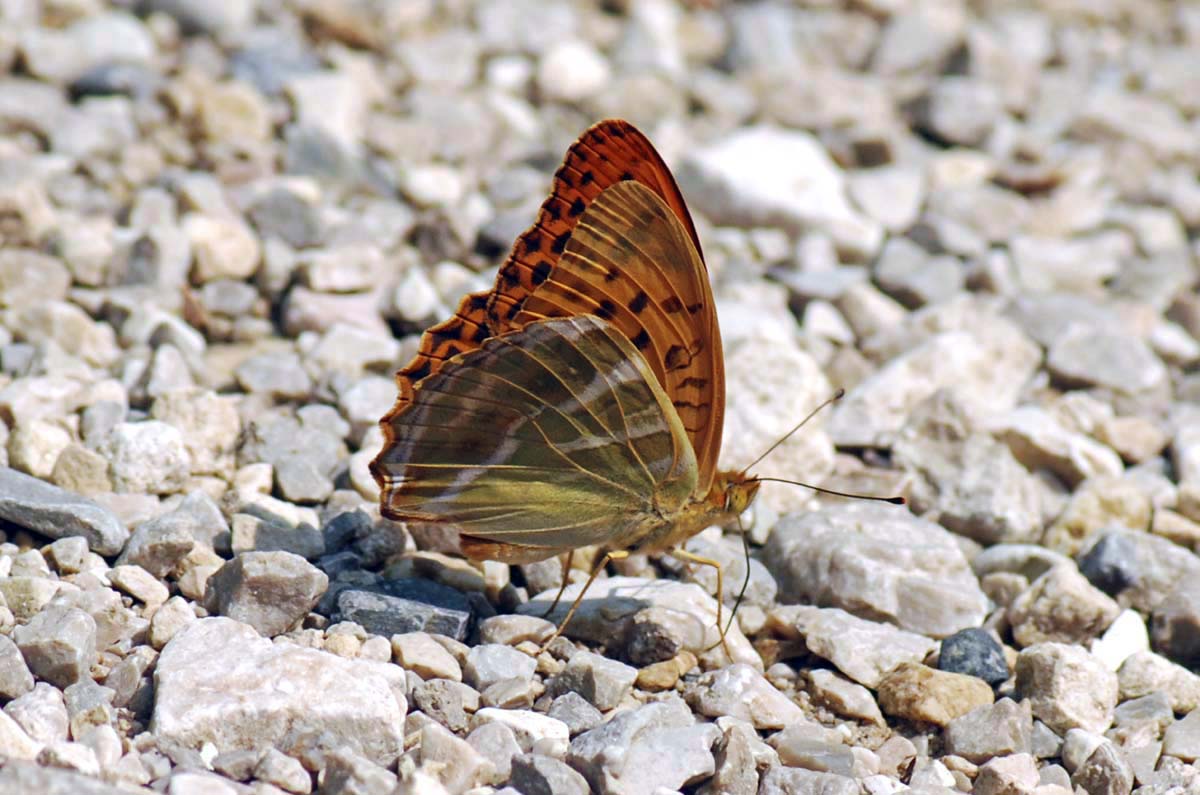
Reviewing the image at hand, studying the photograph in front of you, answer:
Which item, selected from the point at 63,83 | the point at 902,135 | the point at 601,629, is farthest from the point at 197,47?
the point at 601,629

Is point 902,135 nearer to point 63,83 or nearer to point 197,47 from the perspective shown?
point 197,47

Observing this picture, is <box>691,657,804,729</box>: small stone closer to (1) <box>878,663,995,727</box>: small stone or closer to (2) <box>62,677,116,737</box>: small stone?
(1) <box>878,663,995,727</box>: small stone

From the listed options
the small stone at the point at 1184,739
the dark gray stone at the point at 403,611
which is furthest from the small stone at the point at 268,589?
the small stone at the point at 1184,739

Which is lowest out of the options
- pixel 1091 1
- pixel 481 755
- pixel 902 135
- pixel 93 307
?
pixel 481 755

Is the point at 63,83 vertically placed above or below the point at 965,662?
above

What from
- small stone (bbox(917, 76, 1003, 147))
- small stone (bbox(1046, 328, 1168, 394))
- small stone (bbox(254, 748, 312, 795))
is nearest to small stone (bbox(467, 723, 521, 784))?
small stone (bbox(254, 748, 312, 795))

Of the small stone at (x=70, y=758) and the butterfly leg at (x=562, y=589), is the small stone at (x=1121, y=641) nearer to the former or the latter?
the butterfly leg at (x=562, y=589)
